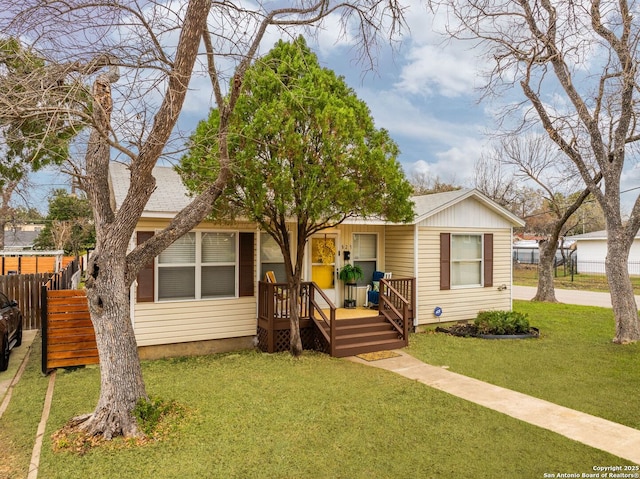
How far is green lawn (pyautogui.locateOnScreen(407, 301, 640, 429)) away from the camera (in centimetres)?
583

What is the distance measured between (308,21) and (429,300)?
7.40m

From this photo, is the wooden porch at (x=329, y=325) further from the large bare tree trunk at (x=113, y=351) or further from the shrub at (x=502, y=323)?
the large bare tree trunk at (x=113, y=351)

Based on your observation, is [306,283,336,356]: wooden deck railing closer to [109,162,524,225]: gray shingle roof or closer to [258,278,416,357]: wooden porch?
[258,278,416,357]: wooden porch

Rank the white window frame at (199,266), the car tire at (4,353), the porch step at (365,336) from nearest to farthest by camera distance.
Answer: the car tire at (4,353), the white window frame at (199,266), the porch step at (365,336)

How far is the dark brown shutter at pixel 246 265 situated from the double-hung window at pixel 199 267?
0.41 feet

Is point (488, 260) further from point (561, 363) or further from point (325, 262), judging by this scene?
point (325, 262)

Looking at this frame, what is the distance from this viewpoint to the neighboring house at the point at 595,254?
88.3ft

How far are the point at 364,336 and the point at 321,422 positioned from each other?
3800mm

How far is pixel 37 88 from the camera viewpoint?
4.12 metres

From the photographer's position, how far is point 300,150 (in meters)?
6.64

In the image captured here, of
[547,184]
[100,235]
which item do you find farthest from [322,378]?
[547,184]

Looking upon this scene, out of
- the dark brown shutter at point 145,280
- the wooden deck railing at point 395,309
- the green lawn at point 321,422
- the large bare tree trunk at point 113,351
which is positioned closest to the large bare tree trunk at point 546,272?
the green lawn at point 321,422

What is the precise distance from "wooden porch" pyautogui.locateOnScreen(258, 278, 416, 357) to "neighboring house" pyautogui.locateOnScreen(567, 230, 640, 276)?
24.6 m

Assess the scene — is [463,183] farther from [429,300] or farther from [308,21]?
[308,21]
